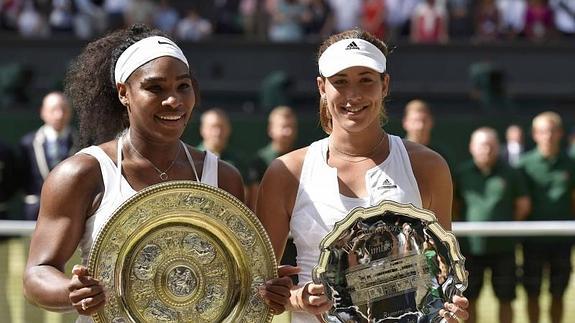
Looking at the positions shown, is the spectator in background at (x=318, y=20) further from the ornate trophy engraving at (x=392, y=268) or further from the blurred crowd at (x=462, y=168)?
the ornate trophy engraving at (x=392, y=268)

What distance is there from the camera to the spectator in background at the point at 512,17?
14812 millimetres

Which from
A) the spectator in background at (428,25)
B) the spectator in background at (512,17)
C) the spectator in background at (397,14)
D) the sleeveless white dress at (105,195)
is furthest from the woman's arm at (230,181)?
the spectator in background at (512,17)

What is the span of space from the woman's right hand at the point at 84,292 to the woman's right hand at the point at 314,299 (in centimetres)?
57

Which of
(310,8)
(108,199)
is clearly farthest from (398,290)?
(310,8)

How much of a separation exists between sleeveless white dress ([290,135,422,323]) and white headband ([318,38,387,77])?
0.29 meters

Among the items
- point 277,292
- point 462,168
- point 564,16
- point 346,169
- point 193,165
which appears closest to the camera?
point 277,292

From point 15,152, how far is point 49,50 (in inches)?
213

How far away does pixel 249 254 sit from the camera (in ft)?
11.8

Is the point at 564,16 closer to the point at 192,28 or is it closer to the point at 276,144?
the point at 192,28

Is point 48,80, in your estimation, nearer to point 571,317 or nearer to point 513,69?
point 513,69

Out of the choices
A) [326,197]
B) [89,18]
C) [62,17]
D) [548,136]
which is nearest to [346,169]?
[326,197]

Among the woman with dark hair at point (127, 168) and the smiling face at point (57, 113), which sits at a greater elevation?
the smiling face at point (57, 113)

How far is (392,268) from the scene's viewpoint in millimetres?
3688

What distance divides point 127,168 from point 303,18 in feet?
Result: 36.0
